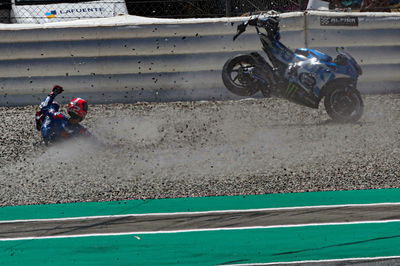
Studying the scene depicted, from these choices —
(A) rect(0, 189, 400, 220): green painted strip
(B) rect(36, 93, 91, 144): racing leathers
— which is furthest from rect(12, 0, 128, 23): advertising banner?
(A) rect(0, 189, 400, 220): green painted strip

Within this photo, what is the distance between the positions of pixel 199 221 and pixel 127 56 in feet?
17.5

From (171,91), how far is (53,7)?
386cm

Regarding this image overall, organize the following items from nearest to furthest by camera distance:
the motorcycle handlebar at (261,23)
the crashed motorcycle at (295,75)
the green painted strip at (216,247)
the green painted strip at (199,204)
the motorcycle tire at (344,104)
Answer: the green painted strip at (216,247)
the green painted strip at (199,204)
the motorcycle tire at (344,104)
the crashed motorcycle at (295,75)
the motorcycle handlebar at (261,23)

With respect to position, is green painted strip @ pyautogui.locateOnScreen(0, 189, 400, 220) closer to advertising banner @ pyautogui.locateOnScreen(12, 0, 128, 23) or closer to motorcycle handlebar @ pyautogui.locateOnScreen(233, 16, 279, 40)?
motorcycle handlebar @ pyautogui.locateOnScreen(233, 16, 279, 40)

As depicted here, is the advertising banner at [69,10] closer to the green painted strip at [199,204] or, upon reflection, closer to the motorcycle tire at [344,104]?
the motorcycle tire at [344,104]

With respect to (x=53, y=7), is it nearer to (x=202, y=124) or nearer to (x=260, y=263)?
(x=202, y=124)

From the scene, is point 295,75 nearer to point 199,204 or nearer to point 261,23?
point 261,23

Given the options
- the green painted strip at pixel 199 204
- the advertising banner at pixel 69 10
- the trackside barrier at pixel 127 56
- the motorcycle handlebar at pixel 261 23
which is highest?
the advertising banner at pixel 69 10

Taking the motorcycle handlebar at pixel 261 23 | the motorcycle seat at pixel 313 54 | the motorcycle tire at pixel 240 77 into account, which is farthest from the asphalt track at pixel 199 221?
the motorcycle handlebar at pixel 261 23

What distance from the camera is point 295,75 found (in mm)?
10305

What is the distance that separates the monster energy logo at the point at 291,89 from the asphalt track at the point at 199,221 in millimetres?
4091

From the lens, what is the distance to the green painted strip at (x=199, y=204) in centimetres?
651

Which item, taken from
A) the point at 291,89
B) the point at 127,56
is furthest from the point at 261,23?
the point at 127,56

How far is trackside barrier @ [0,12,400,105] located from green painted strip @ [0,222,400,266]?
210 inches
